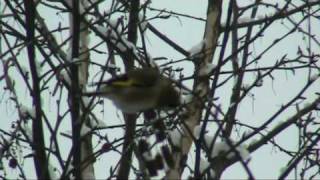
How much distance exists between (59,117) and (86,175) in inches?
53.1

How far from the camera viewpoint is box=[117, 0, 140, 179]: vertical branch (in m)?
2.64

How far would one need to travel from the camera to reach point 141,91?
189 cm

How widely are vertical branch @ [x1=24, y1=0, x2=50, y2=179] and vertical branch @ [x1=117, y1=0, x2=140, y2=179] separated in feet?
1.19

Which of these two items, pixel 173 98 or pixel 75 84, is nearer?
pixel 173 98

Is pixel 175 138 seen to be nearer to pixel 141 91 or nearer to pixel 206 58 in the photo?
pixel 141 91

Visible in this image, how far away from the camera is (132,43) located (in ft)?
10.6

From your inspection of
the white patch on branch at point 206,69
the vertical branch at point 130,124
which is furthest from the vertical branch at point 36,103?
the white patch on branch at point 206,69

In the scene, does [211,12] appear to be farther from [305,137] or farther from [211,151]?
[211,151]

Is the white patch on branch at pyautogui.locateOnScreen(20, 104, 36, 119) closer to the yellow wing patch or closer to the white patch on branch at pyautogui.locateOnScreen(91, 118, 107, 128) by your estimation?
the white patch on branch at pyautogui.locateOnScreen(91, 118, 107, 128)

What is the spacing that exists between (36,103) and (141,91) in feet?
2.92

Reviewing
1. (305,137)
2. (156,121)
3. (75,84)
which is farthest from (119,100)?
(305,137)

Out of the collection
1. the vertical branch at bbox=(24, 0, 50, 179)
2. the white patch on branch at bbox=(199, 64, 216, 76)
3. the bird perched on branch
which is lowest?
the bird perched on branch

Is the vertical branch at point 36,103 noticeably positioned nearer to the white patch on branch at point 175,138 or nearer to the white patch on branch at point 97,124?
the white patch on branch at point 175,138

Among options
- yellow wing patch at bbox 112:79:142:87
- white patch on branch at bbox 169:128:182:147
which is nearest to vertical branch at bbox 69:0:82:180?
white patch on branch at bbox 169:128:182:147
